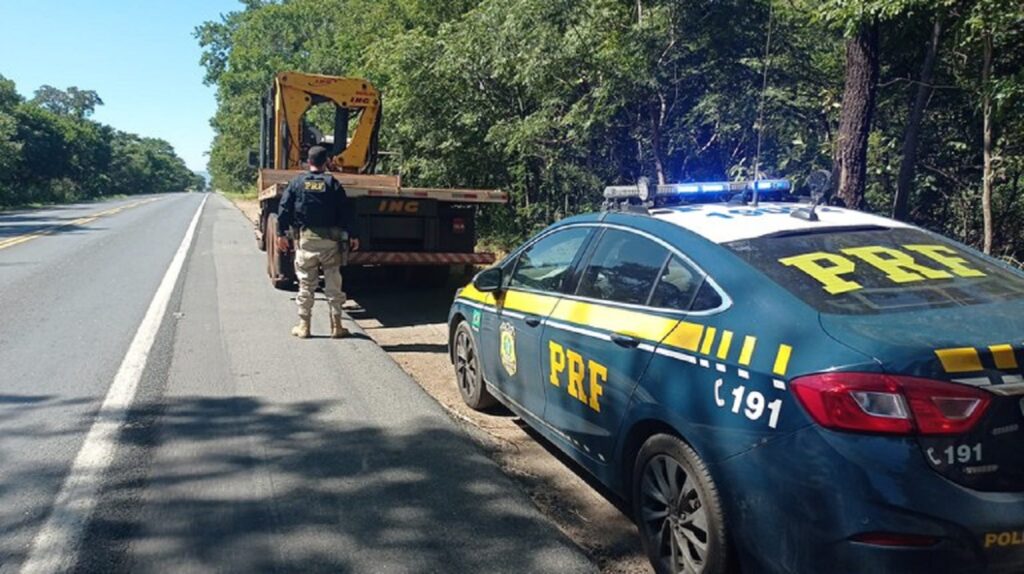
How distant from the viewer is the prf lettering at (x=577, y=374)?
3.51 m

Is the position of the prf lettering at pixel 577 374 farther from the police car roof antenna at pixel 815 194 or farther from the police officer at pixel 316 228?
the police officer at pixel 316 228

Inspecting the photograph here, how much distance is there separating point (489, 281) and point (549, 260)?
0.66 m

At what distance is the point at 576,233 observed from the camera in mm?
4293

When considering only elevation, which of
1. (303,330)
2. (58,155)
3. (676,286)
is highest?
(58,155)

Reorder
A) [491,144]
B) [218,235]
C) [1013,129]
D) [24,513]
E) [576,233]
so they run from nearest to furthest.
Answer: [24,513] → [576,233] → [1013,129] → [491,144] → [218,235]

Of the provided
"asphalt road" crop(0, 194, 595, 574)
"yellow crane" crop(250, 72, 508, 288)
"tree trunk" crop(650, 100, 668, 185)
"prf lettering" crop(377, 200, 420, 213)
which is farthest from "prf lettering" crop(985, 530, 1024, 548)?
"tree trunk" crop(650, 100, 668, 185)

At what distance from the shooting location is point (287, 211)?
7.54 metres

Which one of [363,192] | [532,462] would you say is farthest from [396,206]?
[532,462]

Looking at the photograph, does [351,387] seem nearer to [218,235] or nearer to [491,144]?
[491,144]

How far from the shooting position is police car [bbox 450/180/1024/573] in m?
2.25

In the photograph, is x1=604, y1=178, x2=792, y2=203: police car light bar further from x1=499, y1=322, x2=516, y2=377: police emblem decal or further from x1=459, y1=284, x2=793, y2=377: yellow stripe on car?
x1=499, y1=322, x2=516, y2=377: police emblem decal

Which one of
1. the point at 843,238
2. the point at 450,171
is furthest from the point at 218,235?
the point at 843,238

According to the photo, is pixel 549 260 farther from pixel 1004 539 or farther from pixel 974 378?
pixel 1004 539

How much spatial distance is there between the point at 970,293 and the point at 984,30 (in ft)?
19.1
